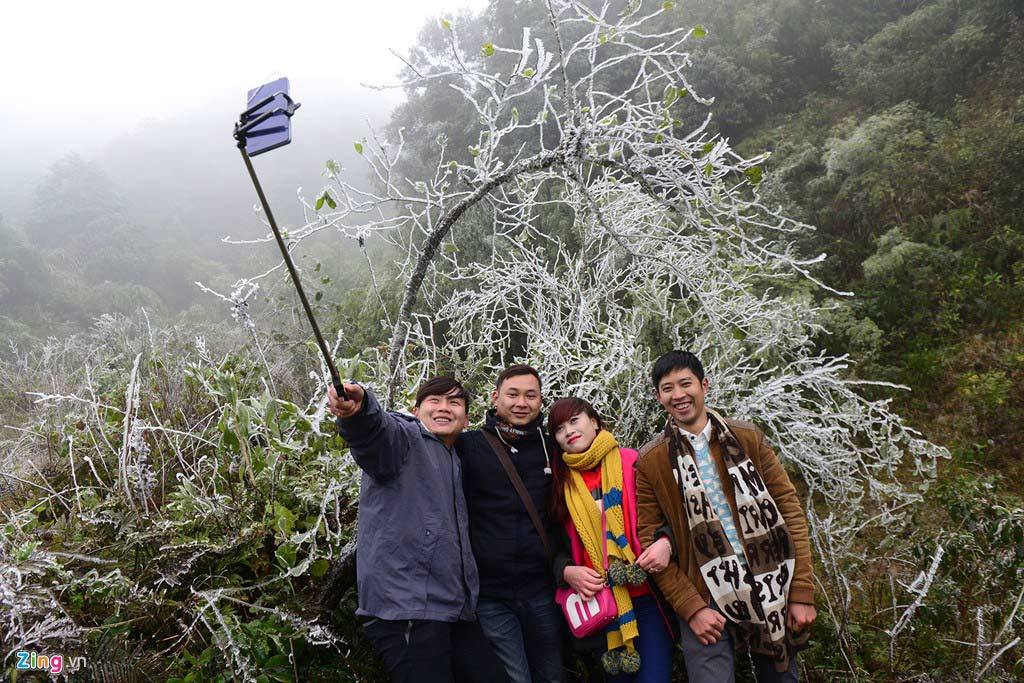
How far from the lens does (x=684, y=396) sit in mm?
1988

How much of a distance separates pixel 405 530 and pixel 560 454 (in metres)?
0.69

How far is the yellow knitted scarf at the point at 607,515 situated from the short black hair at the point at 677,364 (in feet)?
1.07

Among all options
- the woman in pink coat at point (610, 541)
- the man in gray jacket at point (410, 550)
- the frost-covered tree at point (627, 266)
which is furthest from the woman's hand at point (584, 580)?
the frost-covered tree at point (627, 266)

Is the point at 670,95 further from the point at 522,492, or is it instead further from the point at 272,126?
the point at 522,492

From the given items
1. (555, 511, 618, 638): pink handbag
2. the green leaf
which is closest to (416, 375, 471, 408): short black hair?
(555, 511, 618, 638): pink handbag

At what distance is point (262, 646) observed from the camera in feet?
6.29

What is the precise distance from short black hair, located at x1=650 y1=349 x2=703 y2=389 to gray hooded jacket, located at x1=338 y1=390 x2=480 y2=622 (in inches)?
36.1

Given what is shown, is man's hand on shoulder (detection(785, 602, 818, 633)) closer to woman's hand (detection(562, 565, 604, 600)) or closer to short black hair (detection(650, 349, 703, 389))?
woman's hand (detection(562, 565, 604, 600))

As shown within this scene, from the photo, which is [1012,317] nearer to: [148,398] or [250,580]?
[250,580]

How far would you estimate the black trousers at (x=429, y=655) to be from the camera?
5.41 ft

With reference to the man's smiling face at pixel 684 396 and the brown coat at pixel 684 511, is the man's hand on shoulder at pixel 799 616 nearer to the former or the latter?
the brown coat at pixel 684 511

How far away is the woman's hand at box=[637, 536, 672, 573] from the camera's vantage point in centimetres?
185

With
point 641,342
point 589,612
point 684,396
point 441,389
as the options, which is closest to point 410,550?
point 441,389

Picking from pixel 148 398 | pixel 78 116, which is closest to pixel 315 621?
pixel 148 398
